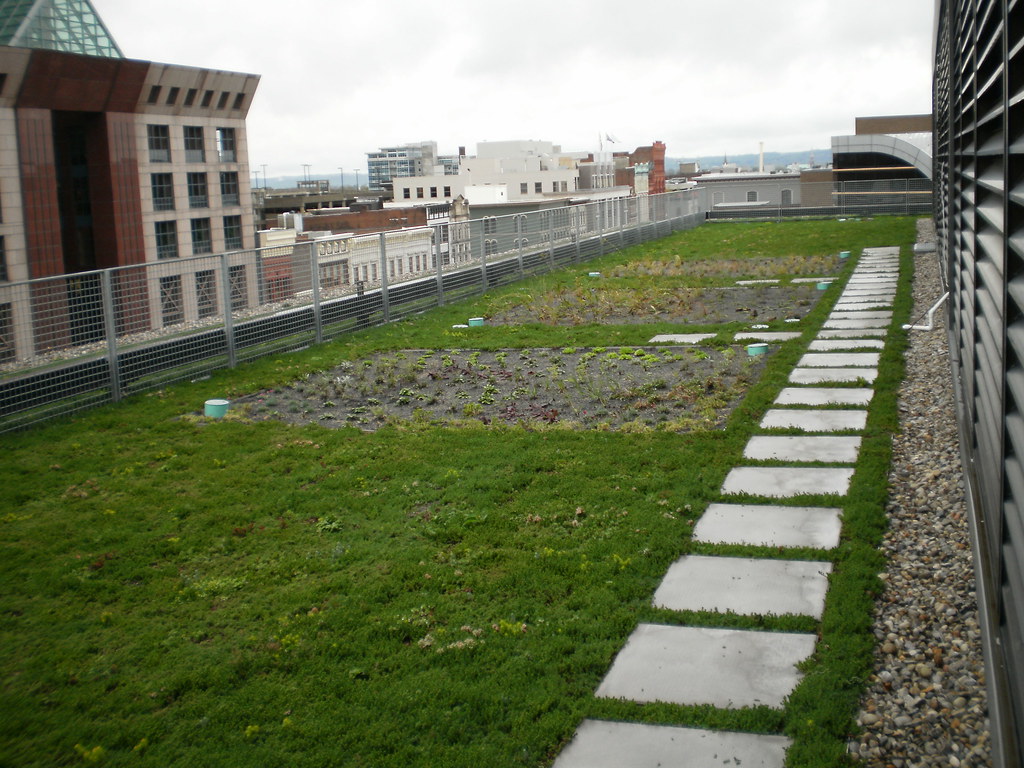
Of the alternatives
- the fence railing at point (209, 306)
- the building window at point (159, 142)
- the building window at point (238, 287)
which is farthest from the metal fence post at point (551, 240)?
the building window at point (159, 142)

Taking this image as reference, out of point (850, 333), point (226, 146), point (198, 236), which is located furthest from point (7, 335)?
point (226, 146)

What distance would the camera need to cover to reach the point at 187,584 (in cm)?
524

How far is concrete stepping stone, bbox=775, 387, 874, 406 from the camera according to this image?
27.6 ft

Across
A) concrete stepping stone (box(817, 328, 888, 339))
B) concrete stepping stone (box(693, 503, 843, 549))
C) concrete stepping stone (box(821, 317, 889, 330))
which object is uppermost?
concrete stepping stone (box(821, 317, 889, 330))

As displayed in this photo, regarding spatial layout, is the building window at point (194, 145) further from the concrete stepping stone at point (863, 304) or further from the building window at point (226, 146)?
the concrete stepping stone at point (863, 304)

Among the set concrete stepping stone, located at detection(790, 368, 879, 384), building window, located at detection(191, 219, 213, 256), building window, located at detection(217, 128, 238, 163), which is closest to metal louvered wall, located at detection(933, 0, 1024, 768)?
concrete stepping stone, located at detection(790, 368, 879, 384)

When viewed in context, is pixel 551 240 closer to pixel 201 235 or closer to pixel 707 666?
pixel 707 666

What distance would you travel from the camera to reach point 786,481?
640 cm

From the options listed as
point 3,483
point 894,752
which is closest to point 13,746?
point 894,752

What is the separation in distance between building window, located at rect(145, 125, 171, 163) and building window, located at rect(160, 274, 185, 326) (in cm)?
5592

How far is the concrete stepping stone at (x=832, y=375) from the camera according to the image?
9.24m

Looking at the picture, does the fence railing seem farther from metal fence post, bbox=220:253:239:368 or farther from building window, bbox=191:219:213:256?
building window, bbox=191:219:213:256

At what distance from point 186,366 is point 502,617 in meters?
7.73

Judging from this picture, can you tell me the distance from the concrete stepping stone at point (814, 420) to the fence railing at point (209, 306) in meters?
6.64
